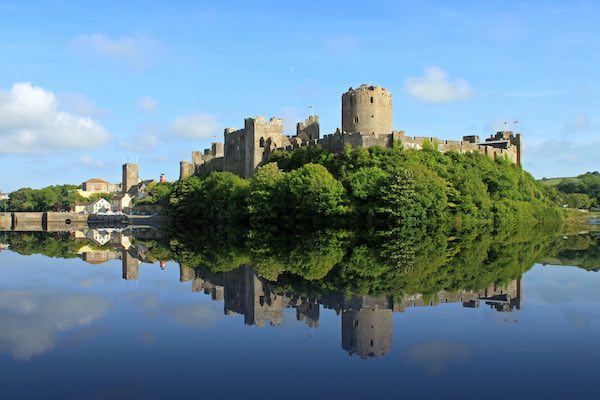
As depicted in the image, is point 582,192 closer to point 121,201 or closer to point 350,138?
point 350,138

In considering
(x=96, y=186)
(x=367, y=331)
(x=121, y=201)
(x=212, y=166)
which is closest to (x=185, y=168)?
(x=212, y=166)

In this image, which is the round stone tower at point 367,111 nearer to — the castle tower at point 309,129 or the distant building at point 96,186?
the castle tower at point 309,129

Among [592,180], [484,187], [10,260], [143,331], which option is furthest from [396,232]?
[592,180]

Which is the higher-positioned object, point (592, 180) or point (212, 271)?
point (592, 180)

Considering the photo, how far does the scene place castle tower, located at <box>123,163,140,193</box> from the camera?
15275 centimetres

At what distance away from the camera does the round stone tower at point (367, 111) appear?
5303cm

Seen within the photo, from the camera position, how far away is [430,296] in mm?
14719

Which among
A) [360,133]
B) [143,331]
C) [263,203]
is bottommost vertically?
[143,331]

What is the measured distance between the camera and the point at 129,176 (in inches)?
6038

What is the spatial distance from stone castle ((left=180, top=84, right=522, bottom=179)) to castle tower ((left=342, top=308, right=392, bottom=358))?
124ft

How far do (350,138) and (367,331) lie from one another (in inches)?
1606

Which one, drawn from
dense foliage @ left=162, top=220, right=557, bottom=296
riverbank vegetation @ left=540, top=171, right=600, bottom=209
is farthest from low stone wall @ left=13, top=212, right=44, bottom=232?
riverbank vegetation @ left=540, top=171, right=600, bottom=209

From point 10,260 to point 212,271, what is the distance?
11.7m

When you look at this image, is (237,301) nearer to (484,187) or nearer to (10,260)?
(10,260)
